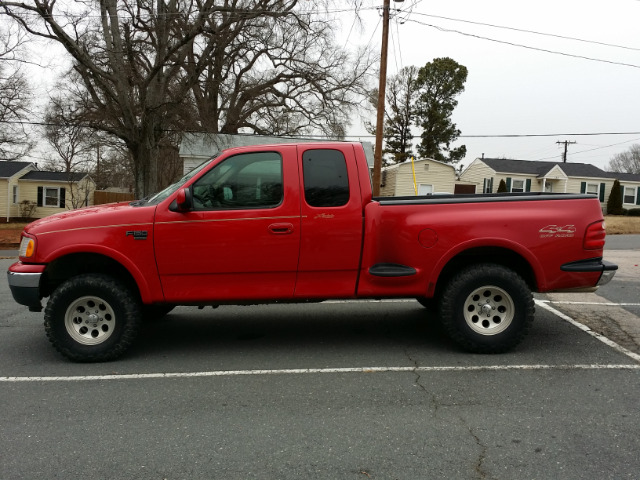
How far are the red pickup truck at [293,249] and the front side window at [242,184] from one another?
11mm

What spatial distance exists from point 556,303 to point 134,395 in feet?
19.3

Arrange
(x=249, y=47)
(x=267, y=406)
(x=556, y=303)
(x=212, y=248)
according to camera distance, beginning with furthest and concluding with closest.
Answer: (x=249, y=47), (x=556, y=303), (x=212, y=248), (x=267, y=406)

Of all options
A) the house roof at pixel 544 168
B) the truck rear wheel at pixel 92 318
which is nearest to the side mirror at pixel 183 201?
the truck rear wheel at pixel 92 318

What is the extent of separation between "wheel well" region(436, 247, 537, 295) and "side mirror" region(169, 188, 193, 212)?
8.58 ft

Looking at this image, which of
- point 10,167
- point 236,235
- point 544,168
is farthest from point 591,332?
point 544,168

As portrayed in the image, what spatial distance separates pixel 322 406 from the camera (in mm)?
3922

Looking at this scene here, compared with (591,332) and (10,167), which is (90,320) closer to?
(591,332)

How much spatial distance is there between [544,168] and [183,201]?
139 ft

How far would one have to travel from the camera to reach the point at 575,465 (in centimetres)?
304

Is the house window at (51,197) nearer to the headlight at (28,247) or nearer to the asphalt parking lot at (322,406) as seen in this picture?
the asphalt parking lot at (322,406)

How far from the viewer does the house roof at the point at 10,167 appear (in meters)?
33.5

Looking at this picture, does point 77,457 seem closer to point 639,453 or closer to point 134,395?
point 134,395

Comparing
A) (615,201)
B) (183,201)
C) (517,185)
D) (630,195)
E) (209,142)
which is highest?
(209,142)

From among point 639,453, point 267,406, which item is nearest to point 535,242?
point 639,453
